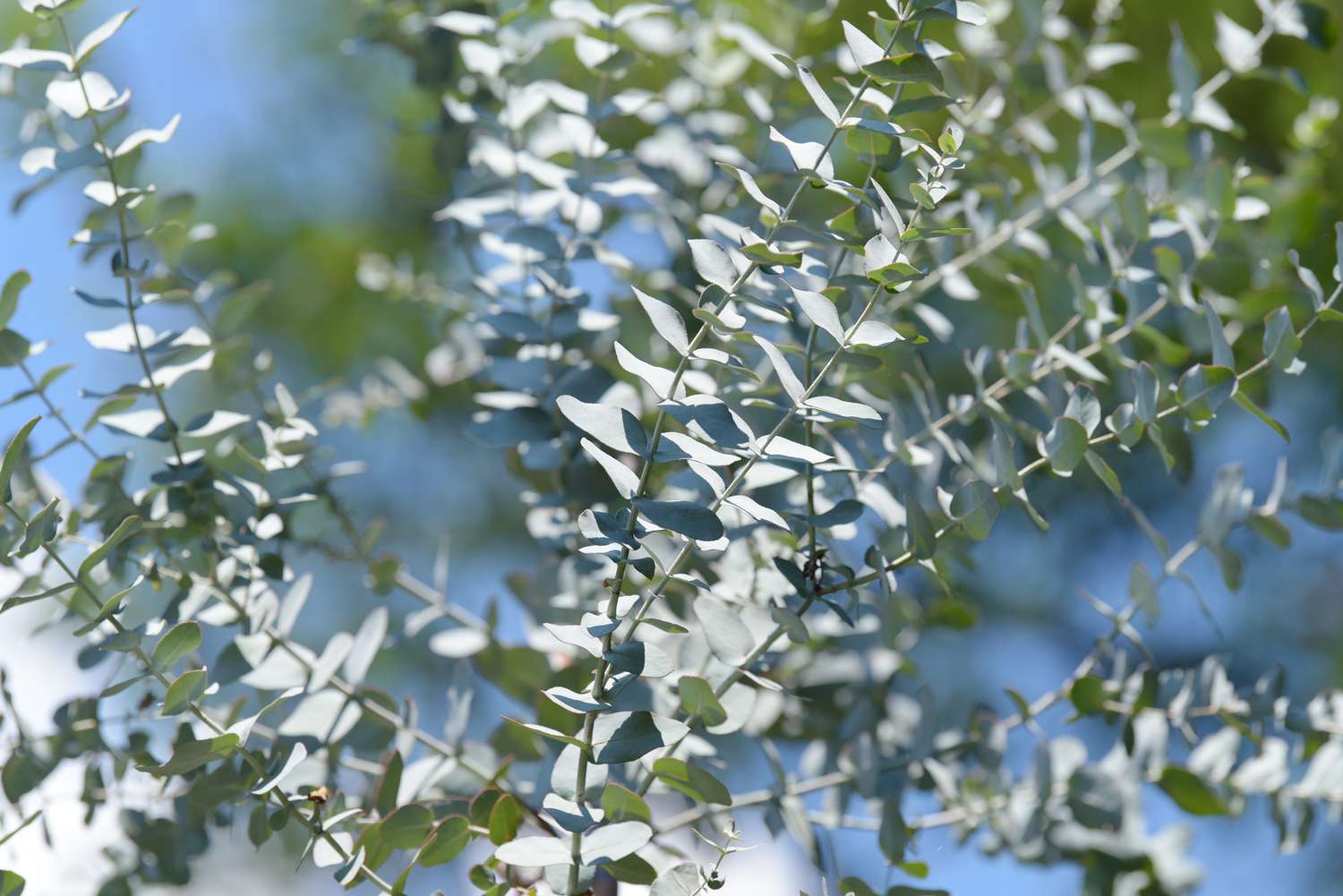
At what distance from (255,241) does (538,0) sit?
2.08 meters

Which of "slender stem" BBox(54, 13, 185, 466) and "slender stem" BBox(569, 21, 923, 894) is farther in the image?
"slender stem" BBox(54, 13, 185, 466)

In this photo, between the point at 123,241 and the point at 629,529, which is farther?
the point at 123,241

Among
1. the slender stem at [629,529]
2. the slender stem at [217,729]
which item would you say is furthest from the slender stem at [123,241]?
the slender stem at [629,529]

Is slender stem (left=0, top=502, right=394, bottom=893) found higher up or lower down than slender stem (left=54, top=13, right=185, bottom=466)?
lower down

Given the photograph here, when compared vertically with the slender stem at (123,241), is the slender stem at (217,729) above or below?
below

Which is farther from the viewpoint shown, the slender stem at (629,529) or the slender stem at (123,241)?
the slender stem at (123,241)

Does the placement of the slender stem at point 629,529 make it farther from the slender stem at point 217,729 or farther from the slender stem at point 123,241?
the slender stem at point 123,241

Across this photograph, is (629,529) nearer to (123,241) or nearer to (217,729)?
(217,729)

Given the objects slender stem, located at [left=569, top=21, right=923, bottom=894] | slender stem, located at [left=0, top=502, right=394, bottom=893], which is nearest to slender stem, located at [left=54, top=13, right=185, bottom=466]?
slender stem, located at [left=0, top=502, right=394, bottom=893]

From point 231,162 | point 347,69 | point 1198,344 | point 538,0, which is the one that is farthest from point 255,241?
point 1198,344

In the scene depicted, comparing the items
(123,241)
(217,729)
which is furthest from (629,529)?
(123,241)

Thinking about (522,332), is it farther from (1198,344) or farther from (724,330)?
(1198,344)

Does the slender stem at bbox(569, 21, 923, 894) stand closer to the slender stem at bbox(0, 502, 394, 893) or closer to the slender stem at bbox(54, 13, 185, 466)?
the slender stem at bbox(0, 502, 394, 893)

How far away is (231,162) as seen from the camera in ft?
8.48
